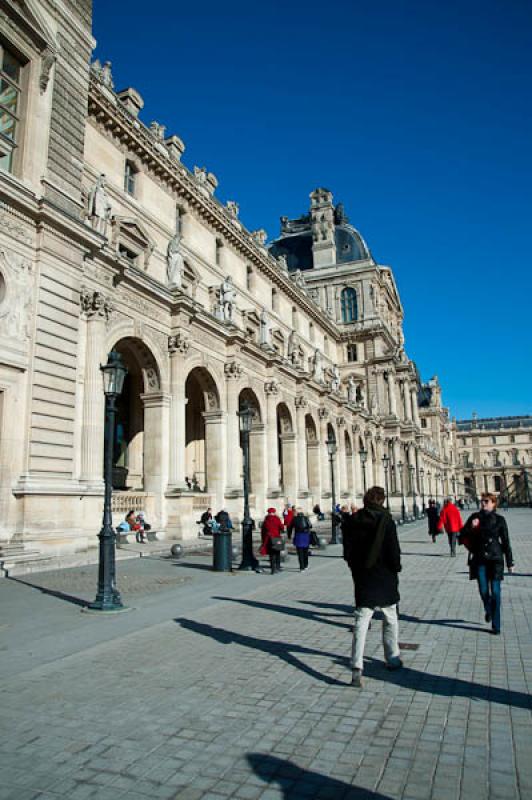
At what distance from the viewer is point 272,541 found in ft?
45.6

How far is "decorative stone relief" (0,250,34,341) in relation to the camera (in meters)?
15.2

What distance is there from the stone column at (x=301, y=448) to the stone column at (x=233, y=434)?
8.74m

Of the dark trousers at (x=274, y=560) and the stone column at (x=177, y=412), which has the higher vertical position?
the stone column at (x=177, y=412)

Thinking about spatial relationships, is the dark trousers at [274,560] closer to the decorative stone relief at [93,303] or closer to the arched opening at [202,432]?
the decorative stone relief at [93,303]

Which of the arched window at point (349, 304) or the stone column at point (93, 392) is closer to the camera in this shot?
the stone column at point (93, 392)

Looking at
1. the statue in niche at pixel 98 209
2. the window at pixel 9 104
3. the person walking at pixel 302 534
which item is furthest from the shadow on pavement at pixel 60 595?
the statue in niche at pixel 98 209

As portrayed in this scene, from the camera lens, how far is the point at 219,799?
341cm

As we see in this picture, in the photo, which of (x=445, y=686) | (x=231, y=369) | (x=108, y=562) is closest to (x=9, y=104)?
(x=108, y=562)

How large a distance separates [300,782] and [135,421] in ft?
79.0

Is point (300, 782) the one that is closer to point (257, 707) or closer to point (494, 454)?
point (257, 707)

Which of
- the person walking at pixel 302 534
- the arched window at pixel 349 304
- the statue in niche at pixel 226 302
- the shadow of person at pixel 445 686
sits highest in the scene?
the arched window at pixel 349 304

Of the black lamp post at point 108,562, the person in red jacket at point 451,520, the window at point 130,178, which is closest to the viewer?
the black lamp post at point 108,562

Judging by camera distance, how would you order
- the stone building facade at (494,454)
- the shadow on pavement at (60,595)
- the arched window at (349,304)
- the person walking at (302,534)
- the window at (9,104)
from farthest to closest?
the stone building facade at (494,454)
the arched window at (349,304)
the window at (9,104)
the person walking at (302,534)
the shadow on pavement at (60,595)

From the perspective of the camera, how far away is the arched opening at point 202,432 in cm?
2700
